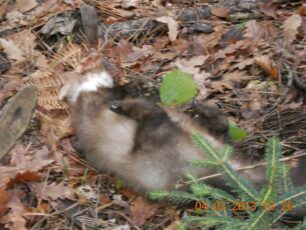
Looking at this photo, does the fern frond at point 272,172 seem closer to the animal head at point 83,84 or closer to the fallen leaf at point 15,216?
the fallen leaf at point 15,216

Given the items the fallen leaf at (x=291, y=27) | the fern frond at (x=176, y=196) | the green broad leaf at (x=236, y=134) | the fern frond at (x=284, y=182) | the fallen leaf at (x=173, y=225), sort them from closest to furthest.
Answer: the fern frond at (x=284, y=182)
the fern frond at (x=176, y=196)
the fallen leaf at (x=173, y=225)
the green broad leaf at (x=236, y=134)
the fallen leaf at (x=291, y=27)

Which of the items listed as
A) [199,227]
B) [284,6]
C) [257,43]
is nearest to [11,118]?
[199,227]

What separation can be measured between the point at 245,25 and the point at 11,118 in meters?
2.16

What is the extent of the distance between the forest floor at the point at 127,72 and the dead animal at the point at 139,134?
0.10 meters

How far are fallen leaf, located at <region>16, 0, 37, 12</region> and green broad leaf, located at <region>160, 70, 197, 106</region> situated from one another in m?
1.95

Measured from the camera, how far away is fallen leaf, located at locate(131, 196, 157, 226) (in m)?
3.79

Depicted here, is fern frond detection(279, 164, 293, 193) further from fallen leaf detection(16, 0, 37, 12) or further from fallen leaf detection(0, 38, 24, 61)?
fallen leaf detection(16, 0, 37, 12)

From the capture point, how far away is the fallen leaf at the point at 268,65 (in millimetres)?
A: 4658

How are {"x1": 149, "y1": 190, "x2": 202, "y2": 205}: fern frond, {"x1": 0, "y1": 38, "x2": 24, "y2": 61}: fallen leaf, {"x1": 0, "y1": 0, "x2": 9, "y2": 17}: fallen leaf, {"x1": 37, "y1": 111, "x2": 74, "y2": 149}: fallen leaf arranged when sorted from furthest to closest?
{"x1": 0, "y1": 0, "x2": 9, "y2": 17}: fallen leaf → {"x1": 0, "y1": 38, "x2": 24, "y2": 61}: fallen leaf → {"x1": 37, "y1": 111, "x2": 74, "y2": 149}: fallen leaf → {"x1": 149, "y1": 190, "x2": 202, "y2": 205}: fern frond

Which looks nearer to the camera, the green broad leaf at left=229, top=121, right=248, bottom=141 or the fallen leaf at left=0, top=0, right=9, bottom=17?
the green broad leaf at left=229, top=121, right=248, bottom=141

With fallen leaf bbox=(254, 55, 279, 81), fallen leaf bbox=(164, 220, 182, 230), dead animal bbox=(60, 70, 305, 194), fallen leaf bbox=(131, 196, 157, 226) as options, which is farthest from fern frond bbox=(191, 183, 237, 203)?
fallen leaf bbox=(254, 55, 279, 81)

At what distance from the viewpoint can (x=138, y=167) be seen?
4012mm

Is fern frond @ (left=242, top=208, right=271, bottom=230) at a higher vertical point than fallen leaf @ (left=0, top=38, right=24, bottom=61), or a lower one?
higher
